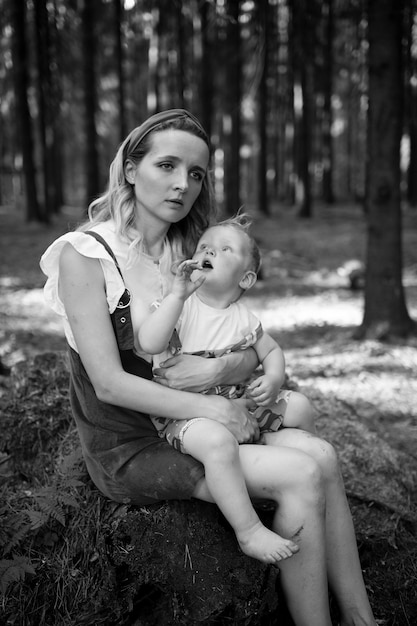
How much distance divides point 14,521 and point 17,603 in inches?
12.9

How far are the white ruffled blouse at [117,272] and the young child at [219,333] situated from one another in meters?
0.12

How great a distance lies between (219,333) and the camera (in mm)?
2619

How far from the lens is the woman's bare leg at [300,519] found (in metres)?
2.28

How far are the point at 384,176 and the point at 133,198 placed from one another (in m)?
4.33

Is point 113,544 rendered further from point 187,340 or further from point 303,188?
point 303,188

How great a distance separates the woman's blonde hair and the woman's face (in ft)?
0.10

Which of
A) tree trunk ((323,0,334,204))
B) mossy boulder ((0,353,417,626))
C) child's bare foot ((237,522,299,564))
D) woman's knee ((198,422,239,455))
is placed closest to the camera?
child's bare foot ((237,522,299,564))

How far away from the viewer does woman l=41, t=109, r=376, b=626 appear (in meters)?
2.31

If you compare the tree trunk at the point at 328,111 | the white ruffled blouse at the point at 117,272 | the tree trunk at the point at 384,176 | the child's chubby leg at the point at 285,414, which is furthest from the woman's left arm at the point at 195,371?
the tree trunk at the point at 328,111

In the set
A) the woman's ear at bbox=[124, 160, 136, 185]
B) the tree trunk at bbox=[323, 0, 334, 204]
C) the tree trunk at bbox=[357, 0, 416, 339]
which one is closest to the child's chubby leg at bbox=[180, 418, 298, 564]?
the woman's ear at bbox=[124, 160, 136, 185]

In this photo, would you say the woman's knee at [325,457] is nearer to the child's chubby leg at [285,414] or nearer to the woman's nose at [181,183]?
the child's chubby leg at [285,414]

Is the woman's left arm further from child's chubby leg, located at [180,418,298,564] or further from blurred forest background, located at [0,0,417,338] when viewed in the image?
blurred forest background, located at [0,0,417,338]

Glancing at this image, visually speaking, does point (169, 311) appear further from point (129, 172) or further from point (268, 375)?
point (129, 172)

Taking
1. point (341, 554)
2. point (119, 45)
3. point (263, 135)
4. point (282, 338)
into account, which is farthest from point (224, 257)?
point (263, 135)
